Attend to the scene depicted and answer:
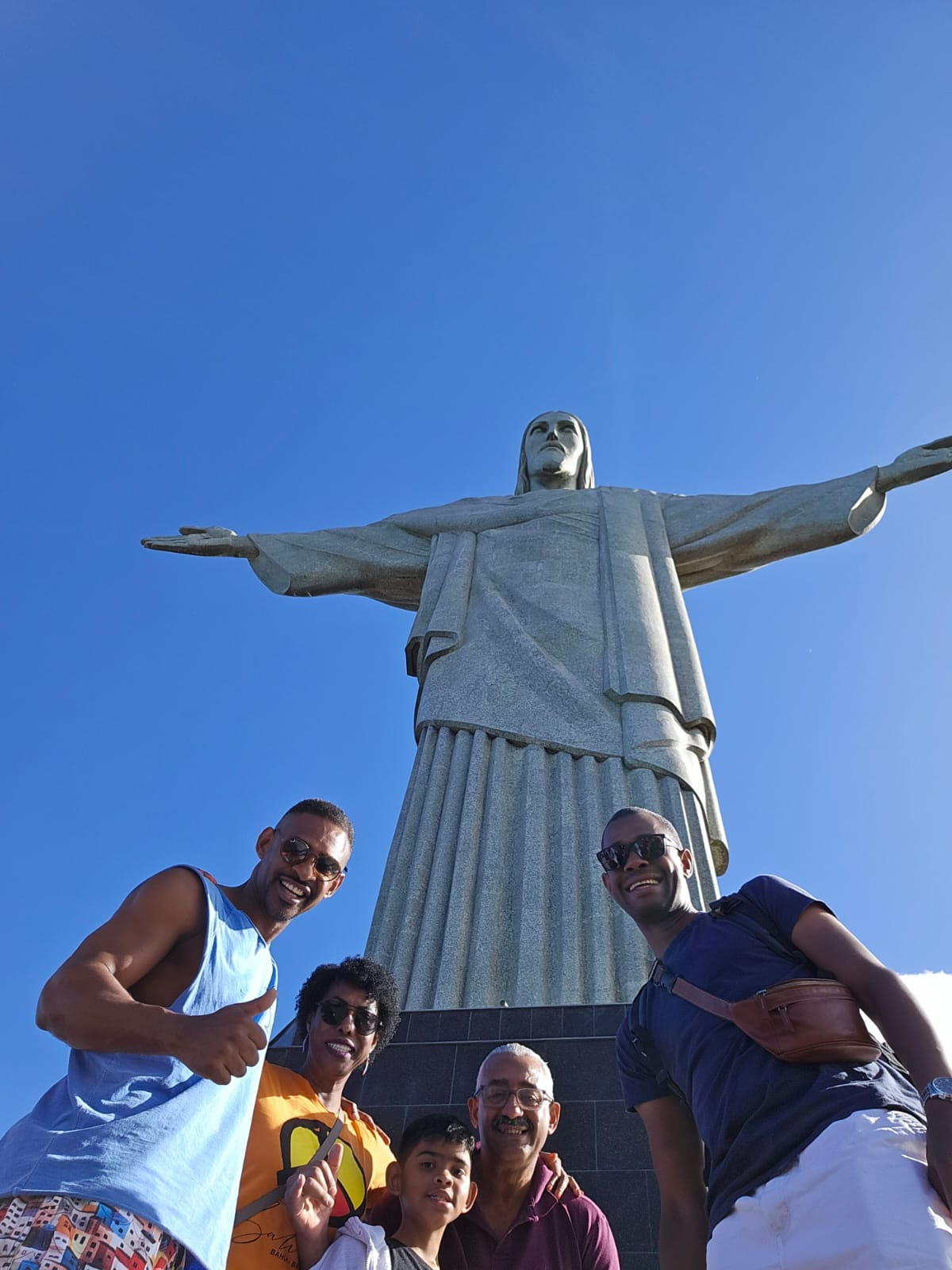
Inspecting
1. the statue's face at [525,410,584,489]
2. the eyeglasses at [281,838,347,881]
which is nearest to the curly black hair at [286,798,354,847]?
the eyeglasses at [281,838,347,881]

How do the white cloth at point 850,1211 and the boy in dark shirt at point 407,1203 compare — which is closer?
the white cloth at point 850,1211

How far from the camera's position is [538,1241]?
8.61 feet

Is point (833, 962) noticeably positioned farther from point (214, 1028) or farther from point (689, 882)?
point (689, 882)

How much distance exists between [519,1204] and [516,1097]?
24cm

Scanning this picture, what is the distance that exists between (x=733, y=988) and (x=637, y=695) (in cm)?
457

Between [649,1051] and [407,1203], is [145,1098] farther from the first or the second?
[649,1051]

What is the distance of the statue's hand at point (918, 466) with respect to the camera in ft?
25.3

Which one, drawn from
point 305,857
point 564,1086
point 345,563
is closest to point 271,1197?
point 305,857

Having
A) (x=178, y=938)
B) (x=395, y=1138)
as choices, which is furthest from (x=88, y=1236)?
(x=395, y=1138)

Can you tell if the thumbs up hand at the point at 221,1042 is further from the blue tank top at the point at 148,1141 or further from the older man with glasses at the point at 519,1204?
the older man with glasses at the point at 519,1204

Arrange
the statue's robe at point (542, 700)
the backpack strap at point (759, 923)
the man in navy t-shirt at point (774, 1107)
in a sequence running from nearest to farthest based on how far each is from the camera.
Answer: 1. the man in navy t-shirt at point (774, 1107)
2. the backpack strap at point (759, 923)
3. the statue's robe at point (542, 700)

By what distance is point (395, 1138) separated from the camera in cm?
389

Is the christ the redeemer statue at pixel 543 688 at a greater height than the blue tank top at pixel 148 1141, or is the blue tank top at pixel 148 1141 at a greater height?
the christ the redeemer statue at pixel 543 688

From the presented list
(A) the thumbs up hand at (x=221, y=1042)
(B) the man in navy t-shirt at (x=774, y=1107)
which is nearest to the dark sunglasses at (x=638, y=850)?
(B) the man in navy t-shirt at (x=774, y=1107)
